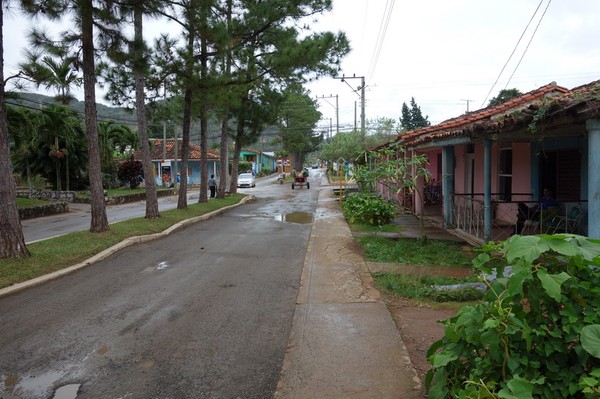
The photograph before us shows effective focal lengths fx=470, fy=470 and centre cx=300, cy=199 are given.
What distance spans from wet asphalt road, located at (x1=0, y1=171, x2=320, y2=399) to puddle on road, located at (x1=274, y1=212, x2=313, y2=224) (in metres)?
6.56

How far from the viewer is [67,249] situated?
9.59 metres

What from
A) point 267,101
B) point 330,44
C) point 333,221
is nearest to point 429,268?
point 333,221

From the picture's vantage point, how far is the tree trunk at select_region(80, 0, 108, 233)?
35.7 feet

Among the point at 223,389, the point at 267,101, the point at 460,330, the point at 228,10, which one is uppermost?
the point at 228,10

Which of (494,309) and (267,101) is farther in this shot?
(267,101)

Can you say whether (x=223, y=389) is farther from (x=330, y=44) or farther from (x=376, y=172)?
(x=330, y=44)

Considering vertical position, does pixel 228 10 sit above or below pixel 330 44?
above

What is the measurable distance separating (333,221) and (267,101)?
13.0m

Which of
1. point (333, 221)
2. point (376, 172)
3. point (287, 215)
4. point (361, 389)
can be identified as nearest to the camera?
point (361, 389)

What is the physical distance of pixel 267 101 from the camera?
2694cm

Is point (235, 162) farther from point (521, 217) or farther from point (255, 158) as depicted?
point (255, 158)

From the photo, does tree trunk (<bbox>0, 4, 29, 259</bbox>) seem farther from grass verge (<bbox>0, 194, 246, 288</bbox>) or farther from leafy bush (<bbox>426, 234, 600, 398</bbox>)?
leafy bush (<bbox>426, 234, 600, 398</bbox>)

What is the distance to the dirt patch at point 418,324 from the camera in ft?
14.5

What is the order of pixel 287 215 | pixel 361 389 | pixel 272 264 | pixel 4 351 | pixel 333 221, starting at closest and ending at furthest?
pixel 361 389 → pixel 4 351 → pixel 272 264 → pixel 333 221 → pixel 287 215
